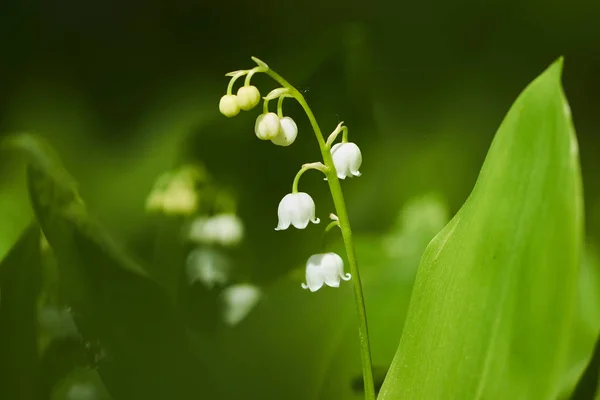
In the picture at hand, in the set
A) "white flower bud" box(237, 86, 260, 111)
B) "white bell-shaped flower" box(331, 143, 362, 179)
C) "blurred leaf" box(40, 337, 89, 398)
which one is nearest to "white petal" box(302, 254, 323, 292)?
"white bell-shaped flower" box(331, 143, 362, 179)

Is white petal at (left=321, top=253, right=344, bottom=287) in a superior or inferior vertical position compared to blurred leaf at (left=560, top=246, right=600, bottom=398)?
superior

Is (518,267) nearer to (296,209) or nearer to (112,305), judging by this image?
(296,209)

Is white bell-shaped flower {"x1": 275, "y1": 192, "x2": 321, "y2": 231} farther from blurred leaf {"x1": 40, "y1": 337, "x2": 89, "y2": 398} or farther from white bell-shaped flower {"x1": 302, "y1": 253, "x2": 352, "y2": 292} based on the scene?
blurred leaf {"x1": 40, "y1": 337, "x2": 89, "y2": 398}

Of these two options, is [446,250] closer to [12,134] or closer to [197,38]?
[197,38]

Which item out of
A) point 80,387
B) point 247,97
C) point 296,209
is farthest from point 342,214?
point 80,387

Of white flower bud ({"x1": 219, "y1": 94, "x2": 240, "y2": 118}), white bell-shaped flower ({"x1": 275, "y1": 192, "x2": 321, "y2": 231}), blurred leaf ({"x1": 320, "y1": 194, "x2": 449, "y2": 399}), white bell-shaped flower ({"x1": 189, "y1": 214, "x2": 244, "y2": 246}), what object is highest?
white flower bud ({"x1": 219, "y1": 94, "x2": 240, "y2": 118})

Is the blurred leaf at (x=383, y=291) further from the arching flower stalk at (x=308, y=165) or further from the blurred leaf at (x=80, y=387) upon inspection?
the blurred leaf at (x=80, y=387)

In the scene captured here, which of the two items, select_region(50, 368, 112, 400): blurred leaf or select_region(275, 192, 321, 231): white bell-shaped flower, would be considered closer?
select_region(275, 192, 321, 231): white bell-shaped flower

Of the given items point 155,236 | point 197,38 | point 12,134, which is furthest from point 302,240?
point 12,134
